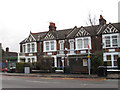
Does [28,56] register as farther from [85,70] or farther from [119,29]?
[119,29]

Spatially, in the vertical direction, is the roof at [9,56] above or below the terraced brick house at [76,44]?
below

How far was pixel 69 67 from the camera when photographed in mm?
24406

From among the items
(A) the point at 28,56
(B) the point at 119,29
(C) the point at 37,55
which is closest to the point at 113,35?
(B) the point at 119,29

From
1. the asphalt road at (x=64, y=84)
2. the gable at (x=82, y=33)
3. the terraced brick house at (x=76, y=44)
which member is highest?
the gable at (x=82, y=33)

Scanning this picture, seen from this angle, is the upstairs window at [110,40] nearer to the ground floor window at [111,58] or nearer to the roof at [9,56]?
the ground floor window at [111,58]

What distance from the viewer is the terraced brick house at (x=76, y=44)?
2756 centimetres

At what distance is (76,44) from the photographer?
100 feet

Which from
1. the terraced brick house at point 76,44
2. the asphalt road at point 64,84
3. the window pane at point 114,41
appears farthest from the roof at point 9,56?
the asphalt road at point 64,84

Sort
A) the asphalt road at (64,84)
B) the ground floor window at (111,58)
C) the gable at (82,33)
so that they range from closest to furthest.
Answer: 1. the asphalt road at (64,84)
2. the ground floor window at (111,58)
3. the gable at (82,33)

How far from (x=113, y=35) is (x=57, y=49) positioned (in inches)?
436

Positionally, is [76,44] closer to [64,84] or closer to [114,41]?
[114,41]

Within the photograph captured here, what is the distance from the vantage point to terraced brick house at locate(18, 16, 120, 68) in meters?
27.6

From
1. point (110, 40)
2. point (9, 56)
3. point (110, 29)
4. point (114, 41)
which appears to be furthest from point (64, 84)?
point (9, 56)

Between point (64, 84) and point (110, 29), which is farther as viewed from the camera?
point (110, 29)
